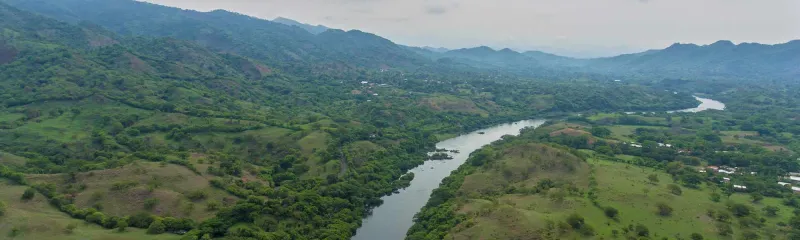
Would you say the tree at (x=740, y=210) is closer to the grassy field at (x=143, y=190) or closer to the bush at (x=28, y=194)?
the grassy field at (x=143, y=190)

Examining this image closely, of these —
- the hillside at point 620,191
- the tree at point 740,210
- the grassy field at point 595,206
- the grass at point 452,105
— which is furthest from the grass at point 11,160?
the grass at point 452,105

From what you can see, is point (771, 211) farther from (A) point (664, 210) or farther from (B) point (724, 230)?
(A) point (664, 210)

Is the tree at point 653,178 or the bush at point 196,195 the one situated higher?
the tree at point 653,178

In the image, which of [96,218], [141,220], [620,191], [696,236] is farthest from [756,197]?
[96,218]

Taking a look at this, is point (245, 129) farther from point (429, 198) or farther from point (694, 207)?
point (694, 207)

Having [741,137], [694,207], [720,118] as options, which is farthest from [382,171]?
[720,118]
